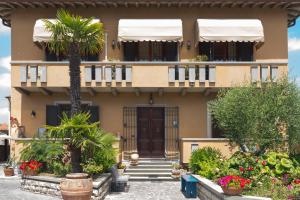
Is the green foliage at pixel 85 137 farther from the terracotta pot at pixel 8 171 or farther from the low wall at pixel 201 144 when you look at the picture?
the terracotta pot at pixel 8 171

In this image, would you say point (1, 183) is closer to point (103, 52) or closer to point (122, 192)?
point (122, 192)

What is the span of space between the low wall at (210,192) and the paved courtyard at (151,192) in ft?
3.09

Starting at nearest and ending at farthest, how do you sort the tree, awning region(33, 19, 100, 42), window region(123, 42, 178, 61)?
the tree, awning region(33, 19, 100, 42), window region(123, 42, 178, 61)

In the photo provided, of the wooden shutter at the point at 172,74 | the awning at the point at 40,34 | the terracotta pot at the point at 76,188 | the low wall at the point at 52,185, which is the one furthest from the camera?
the awning at the point at 40,34

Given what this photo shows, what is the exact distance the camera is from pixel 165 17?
23703mm

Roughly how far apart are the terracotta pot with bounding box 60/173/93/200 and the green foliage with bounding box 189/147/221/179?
4930mm

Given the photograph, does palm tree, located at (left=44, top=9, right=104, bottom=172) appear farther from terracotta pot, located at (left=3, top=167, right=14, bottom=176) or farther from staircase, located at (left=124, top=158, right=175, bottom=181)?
terracotta pot, located at (left=3, top=167, right=14, bottom=176)

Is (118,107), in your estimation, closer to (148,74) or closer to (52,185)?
(148,74)

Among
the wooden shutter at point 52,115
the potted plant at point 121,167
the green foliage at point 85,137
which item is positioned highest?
the wooden shutter at point 52,115

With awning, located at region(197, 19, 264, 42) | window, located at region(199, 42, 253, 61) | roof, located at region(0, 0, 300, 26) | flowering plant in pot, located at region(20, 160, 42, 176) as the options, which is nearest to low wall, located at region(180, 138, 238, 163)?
window, located at region(199, 42, 253, 61)

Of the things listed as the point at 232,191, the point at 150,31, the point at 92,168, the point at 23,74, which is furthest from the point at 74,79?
the point at 232,191

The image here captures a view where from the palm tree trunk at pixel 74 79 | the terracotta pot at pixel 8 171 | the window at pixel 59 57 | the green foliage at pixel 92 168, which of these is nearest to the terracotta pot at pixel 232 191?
the green foliage at pixel 92 168

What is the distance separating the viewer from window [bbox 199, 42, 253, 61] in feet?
77.6

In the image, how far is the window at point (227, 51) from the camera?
2366 centimetres
